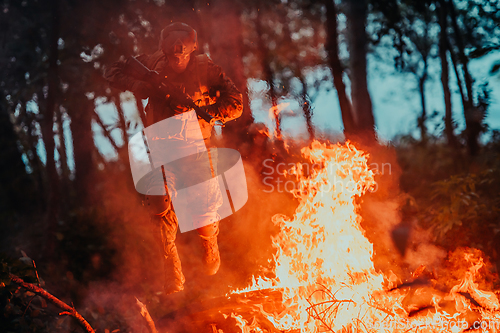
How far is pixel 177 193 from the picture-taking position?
2.60m

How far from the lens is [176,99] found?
98.5 inches

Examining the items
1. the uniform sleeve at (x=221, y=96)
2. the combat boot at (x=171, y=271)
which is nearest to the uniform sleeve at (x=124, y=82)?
the uniform sleeve at (x=221, y=96)

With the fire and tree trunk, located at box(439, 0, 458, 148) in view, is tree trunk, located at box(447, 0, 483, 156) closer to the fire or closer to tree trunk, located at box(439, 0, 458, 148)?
tree trunk, located at box(439, 0, 458, 148)

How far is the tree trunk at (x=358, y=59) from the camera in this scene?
6.19m

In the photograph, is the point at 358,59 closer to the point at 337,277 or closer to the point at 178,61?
the point at 337,277

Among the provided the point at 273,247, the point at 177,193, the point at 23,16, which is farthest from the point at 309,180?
the point at 23,16

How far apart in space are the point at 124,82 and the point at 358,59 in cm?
541

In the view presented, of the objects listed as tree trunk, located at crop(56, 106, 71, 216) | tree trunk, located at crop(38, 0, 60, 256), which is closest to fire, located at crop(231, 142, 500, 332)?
tree trunk, located at crop(38, 0, 60, 256)

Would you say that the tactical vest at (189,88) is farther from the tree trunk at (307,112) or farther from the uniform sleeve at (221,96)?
the tree trunk at (307,112)

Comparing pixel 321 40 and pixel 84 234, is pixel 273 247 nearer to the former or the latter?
pixel 84 234

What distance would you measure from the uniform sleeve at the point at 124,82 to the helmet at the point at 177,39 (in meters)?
0.36

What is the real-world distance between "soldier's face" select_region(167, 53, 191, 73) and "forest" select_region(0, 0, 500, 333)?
186 cm

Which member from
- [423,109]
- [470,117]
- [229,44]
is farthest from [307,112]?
[423,109]

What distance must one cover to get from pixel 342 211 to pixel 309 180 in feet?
3.62
